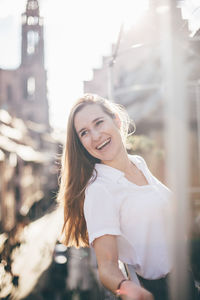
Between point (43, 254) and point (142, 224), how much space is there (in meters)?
5.87

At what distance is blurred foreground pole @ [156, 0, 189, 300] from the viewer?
506mm

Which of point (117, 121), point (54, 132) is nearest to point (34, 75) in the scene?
point (54, 132)

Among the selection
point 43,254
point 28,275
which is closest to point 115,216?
point 28,275

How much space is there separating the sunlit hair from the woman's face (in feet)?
0.10

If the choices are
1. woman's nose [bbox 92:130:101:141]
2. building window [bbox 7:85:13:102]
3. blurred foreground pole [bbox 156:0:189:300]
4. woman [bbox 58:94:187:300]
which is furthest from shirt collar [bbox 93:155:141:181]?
building window [bbox 7:85:13:102]

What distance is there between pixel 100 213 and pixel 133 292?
0.93 ft

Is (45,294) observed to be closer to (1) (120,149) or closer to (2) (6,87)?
(1) (120,149)

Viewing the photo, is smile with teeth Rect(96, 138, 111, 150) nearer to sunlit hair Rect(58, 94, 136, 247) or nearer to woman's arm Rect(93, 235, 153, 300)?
sunlit hair Rect(58, 94, 136, 247)

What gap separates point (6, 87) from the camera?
85.4 feet

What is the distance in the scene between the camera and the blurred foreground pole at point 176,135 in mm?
506

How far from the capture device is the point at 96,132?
1.33 meters

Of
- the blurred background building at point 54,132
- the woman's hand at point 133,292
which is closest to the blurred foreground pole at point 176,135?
the blurred background building at point 54,132

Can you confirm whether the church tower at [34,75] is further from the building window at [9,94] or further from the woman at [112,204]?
the woman at [112,204]

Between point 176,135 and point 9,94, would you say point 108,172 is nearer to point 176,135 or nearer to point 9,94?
point 176,135
